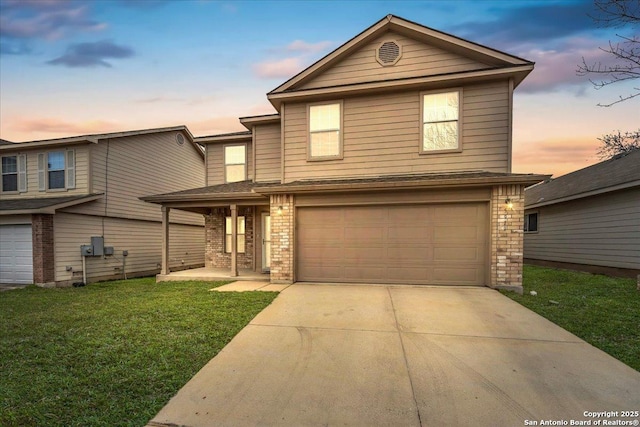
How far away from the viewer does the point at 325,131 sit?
880cm

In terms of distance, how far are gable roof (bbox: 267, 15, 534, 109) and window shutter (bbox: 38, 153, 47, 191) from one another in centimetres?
986

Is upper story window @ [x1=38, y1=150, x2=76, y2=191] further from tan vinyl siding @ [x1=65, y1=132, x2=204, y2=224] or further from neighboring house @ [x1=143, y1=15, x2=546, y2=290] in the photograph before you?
neighboring house @ [x1=143, y1=15, x2=546, y2=290]

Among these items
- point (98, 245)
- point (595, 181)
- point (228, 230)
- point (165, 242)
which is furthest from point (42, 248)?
point (595, 181)

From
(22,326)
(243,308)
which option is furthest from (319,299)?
(22,326)

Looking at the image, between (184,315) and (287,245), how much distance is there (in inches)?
140

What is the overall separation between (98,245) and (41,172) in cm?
377

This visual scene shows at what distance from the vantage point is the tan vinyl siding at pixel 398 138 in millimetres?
7770

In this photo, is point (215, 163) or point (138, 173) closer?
point (215, 163)

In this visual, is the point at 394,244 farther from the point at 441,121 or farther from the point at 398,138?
the point at 441,121

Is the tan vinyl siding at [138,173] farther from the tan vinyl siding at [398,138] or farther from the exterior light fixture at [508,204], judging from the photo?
the exterior light fixture at [508,204]

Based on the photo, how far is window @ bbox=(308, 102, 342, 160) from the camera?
28.6ft

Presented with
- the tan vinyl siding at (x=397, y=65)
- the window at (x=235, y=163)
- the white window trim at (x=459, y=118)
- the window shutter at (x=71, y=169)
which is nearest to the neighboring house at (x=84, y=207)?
the window shutter at (x=71, y=169)

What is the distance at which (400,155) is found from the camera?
8.29 m

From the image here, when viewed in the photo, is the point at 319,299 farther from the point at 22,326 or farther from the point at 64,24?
the point at 64,24
